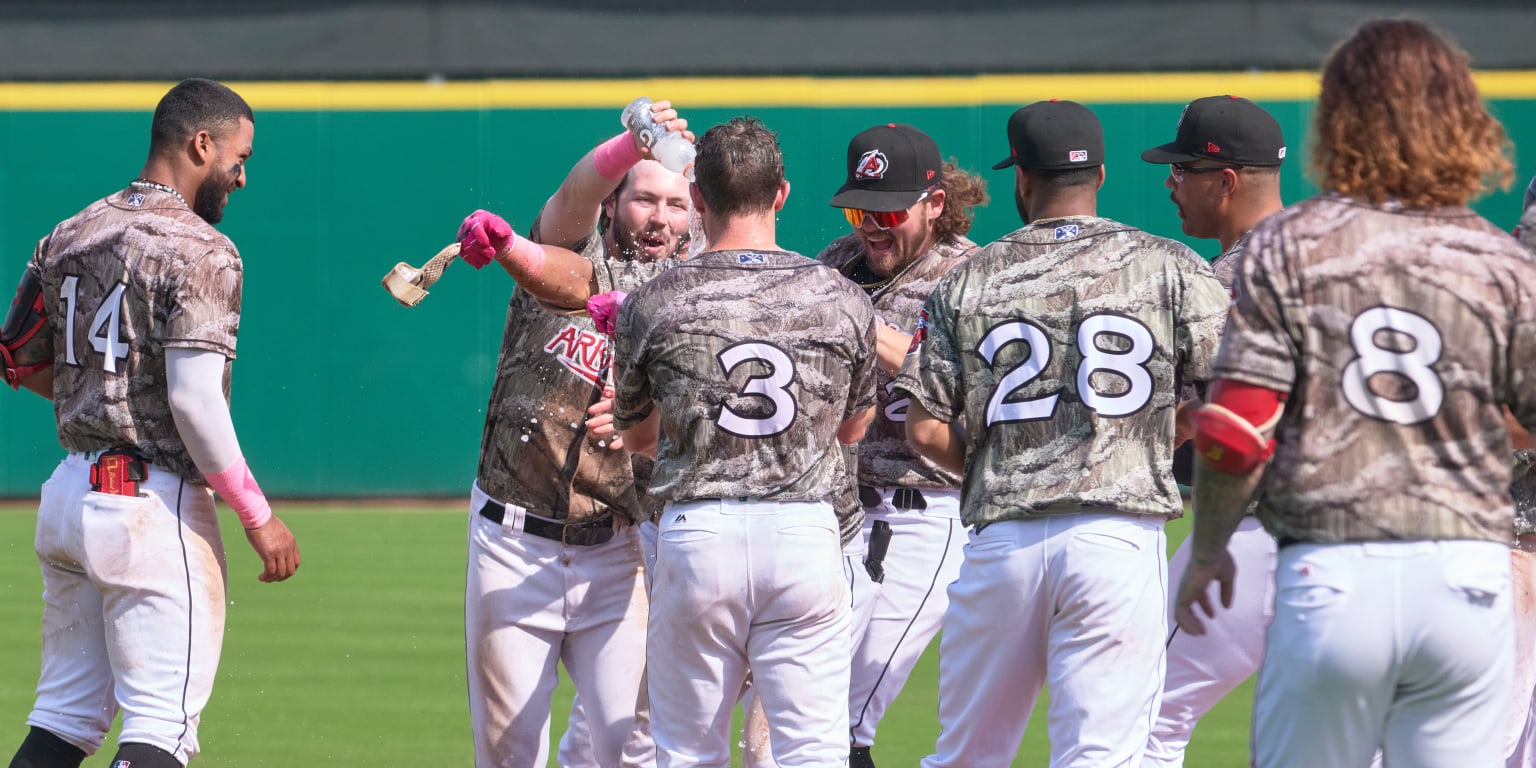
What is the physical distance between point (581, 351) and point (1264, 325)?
245 centimetres

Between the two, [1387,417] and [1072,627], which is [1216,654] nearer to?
[1072,627]

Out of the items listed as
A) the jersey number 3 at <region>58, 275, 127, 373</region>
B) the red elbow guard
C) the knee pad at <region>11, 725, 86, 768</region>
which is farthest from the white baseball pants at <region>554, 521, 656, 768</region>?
the red elbow guard

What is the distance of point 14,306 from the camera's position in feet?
17.0

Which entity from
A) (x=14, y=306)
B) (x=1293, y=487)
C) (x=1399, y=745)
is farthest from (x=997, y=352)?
(x=14, y=306)

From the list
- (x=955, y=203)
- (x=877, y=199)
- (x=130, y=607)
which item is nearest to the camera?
(x=130, y=607)

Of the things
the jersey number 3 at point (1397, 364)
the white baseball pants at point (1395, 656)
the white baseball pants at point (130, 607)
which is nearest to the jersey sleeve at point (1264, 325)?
the jersey number 3 at point (1397, 364)

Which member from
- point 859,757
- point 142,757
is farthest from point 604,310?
point 859,757

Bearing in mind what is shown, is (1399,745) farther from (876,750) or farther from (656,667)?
(876,750)

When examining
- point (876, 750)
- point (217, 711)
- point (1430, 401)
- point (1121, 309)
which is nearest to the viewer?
point (1430, 401)

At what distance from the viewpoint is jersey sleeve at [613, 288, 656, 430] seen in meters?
4.30

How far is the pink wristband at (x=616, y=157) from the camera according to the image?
4977mm

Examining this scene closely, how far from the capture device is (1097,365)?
13.8ft

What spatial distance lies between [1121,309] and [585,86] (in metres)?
12.0

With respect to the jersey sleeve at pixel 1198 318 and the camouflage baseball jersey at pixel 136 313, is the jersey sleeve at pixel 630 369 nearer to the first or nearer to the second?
the camouflage baseball jersey at pixel 136 313
